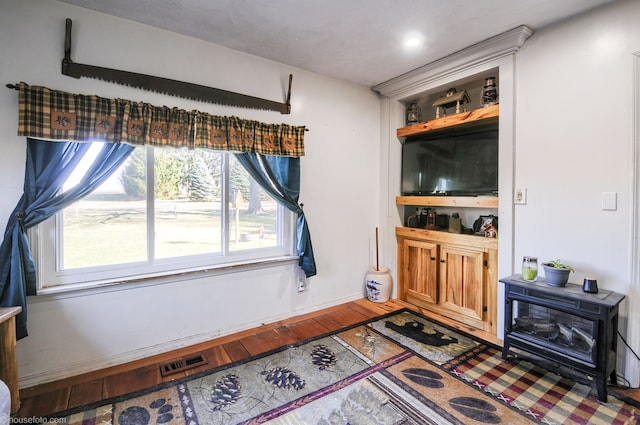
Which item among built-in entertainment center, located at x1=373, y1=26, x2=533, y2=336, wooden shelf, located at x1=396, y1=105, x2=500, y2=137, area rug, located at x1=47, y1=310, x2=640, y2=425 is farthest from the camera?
wooden shelf, located at x1=396, y1=105, x2=500, y2=137

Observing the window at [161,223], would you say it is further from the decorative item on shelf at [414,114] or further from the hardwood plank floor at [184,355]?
the decorative item on shelf at [414,114]

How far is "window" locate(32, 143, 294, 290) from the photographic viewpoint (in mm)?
2098

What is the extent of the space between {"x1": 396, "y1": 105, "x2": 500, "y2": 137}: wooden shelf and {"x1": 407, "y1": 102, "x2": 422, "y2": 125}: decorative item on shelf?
0.12 m

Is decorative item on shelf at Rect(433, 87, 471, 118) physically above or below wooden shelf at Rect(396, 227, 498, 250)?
above

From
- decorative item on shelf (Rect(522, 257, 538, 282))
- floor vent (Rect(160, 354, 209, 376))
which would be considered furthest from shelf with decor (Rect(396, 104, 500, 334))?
floor vent (Rect(160, 354, 209, 376))

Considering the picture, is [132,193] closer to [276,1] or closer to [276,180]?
[276,180]

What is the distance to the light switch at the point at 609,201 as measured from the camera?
199 cm

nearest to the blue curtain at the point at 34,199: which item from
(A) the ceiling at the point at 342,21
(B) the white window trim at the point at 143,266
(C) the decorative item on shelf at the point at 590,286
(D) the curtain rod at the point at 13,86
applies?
(B) the white window trim at the point at 143,266

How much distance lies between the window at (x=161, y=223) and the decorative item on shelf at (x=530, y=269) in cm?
204

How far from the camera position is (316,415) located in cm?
170

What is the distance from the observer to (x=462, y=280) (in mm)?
2943

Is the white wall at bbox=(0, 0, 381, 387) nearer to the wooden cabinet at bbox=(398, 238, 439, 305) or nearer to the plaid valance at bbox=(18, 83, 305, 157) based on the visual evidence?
the plaid valance at bbox=(18, 83, 305, 157)

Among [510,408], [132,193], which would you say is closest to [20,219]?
[132,193]

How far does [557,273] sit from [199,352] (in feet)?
8.88
